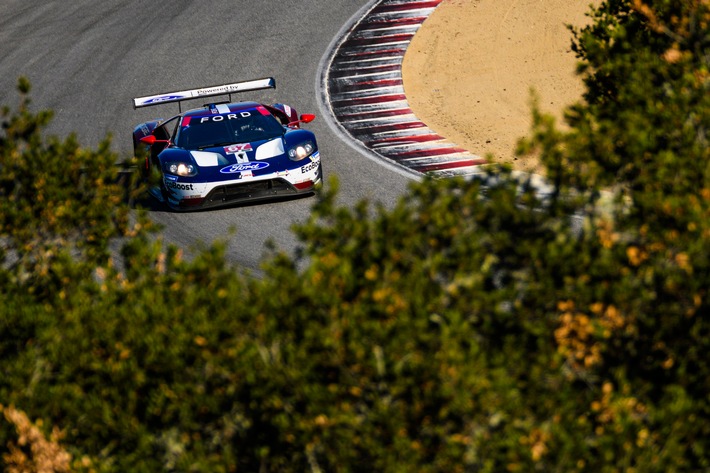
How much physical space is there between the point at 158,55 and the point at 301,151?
360 inches

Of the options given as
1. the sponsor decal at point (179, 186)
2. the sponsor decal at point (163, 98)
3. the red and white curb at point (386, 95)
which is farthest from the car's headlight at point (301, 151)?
the sponsor decal at point (163, 98)

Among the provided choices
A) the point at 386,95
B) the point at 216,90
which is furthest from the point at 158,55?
the point at 216,90

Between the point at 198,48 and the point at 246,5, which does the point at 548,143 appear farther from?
the point at 246,5

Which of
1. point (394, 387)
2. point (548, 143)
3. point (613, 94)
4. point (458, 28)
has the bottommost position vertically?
point (458, 28)

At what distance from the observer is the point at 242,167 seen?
500 inches

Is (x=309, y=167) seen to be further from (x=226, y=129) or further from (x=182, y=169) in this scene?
(x=182, y=169)

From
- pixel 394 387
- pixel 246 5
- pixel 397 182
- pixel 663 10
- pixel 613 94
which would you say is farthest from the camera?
pixel 246 5

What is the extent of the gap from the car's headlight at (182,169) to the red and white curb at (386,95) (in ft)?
11.1

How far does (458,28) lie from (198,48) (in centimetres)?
541

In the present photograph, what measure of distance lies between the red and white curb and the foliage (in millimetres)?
9269

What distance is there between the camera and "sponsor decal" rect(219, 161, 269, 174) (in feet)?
41.6

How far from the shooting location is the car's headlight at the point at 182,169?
504 inches

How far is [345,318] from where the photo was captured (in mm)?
4367

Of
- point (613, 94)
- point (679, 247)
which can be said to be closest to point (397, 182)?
point (613, 94)
